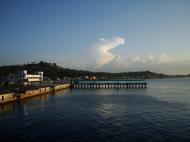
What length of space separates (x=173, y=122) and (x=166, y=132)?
6.76 metres

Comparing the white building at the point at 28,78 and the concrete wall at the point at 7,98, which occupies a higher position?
the white building at the point at 28,78

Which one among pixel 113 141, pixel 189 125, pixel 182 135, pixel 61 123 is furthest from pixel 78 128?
pixel 189 125

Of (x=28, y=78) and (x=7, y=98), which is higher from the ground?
(x=28, y=78)

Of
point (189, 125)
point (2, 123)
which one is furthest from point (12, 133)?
point (189, 125)

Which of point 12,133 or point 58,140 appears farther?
point 12,133

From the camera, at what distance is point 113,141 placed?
88.3 feet

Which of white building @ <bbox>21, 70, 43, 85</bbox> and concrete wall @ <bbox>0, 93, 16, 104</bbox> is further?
white building @ <bbox>21, 70, 43, 85</bbox>

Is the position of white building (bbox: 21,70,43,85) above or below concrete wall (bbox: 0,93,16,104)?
above

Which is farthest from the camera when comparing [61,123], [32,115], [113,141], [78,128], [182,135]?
[32,115]

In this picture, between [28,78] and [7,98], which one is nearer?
[7,98]

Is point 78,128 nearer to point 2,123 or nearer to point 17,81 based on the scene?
point 2,123

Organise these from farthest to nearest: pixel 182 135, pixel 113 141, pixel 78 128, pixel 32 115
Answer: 1. pixel 32 115
2. pixel 78 128
3. pixel 182 135
4. pixel 113 141

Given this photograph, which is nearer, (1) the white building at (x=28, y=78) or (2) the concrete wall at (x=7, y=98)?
(2) the concrete wall at (x=7, y=98)

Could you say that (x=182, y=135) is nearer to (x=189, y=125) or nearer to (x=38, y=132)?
(x=189, y=125)
